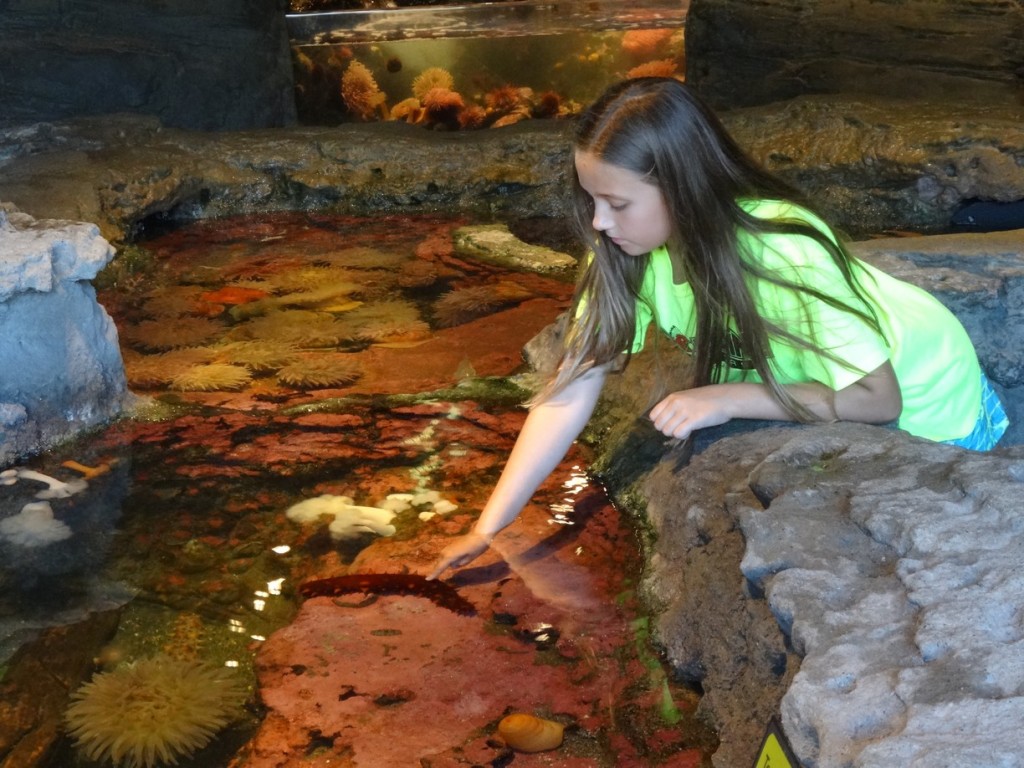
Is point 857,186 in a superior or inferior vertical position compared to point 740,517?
inferior

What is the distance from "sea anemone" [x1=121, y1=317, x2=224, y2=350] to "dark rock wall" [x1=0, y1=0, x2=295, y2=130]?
3908 millimetres

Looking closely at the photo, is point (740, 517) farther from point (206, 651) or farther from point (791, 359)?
point (206, 651)

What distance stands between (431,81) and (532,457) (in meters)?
7.17

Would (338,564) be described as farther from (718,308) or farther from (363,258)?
(363,258)

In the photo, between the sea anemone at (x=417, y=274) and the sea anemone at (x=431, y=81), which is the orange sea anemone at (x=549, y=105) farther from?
the sea anemone at (x=417, y=274)

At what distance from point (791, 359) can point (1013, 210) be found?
421cm

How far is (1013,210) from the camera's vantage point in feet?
19.4

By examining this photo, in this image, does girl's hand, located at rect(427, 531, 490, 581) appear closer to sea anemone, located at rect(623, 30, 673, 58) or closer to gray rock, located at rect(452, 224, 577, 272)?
gray rock, located at rect(452, 224, 577, 272)

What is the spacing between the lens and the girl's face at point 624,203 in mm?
2203

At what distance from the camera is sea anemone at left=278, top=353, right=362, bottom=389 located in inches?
152

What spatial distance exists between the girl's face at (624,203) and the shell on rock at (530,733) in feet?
3.23

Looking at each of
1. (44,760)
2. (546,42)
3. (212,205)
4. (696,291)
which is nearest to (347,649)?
(44,760)

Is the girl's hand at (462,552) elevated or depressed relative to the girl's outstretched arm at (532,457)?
depressed

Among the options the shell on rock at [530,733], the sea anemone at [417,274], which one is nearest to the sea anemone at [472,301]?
the sea anemone at [417,274]
